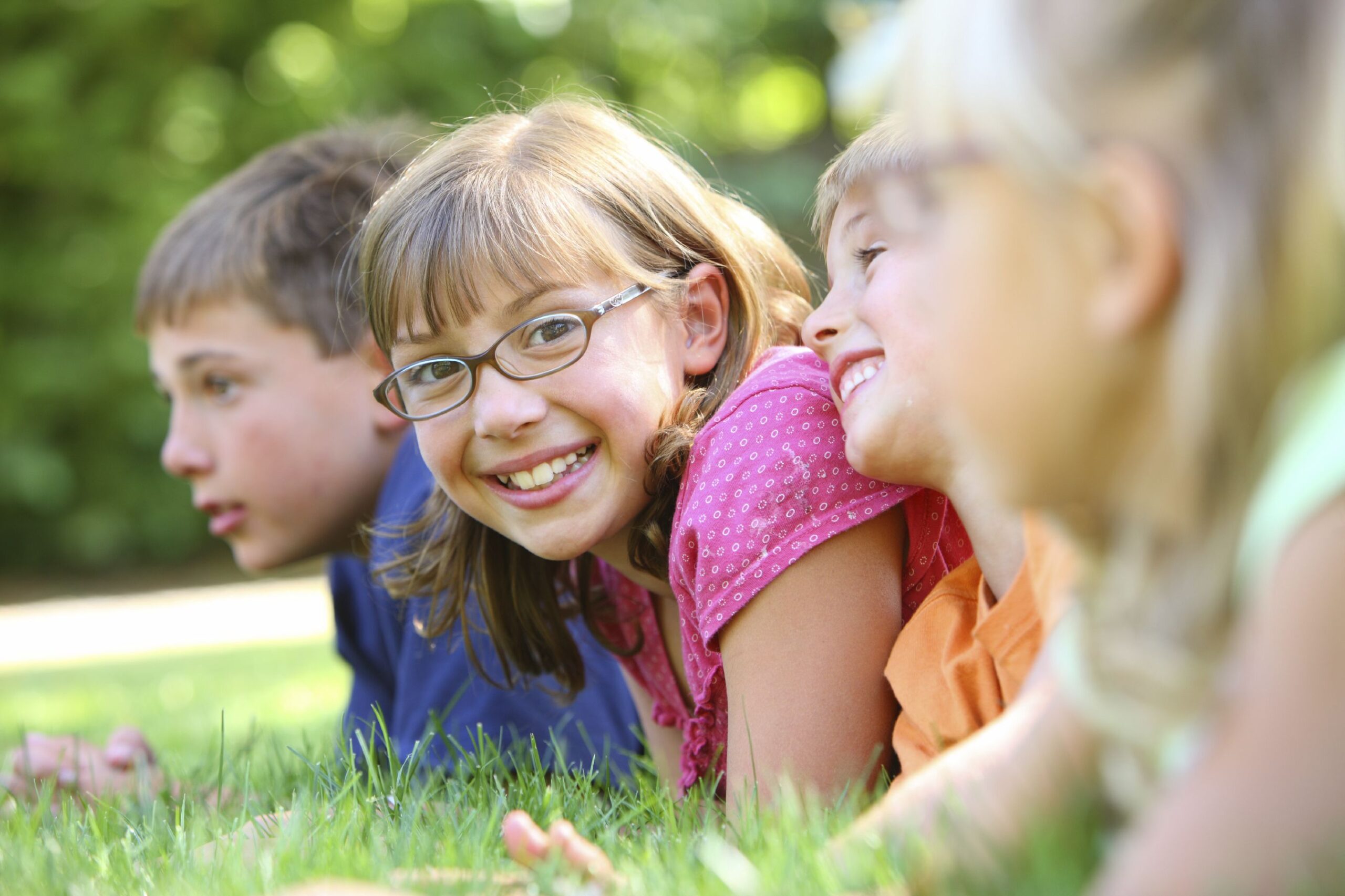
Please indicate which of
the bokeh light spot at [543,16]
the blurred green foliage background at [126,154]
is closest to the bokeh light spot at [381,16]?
the blurred green foliage background at [126,154]

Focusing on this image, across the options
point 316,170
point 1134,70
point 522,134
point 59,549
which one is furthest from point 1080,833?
point 59,549

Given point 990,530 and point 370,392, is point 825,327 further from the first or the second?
point 370,392

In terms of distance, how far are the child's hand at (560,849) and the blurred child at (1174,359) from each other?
0.67 meters

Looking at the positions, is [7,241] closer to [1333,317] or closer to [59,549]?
[59,549]

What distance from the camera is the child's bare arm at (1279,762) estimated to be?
107cm

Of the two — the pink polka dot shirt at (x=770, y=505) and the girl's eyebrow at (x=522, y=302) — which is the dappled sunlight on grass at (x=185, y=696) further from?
the pink polka dot shirt at (x=770, y=505)

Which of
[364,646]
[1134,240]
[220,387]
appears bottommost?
[364,646]

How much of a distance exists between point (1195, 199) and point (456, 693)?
2534 mm

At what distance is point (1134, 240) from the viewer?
3.92 ft

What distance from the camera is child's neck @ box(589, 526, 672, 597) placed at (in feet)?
9.19

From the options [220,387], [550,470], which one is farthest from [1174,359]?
[220,387]

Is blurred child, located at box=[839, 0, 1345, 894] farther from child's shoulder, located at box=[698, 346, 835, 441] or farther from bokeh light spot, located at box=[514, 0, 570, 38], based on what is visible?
bokeh light spot, located at box=[514, 0, 570, 38]

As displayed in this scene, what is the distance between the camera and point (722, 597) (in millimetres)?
2307

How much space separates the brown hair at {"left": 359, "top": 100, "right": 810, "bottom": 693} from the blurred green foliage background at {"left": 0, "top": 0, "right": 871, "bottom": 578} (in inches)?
446
